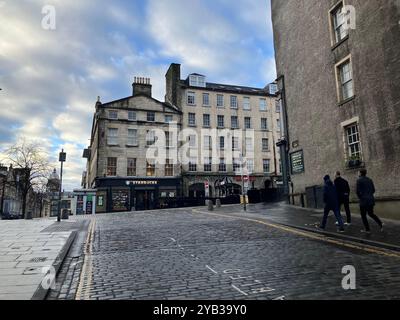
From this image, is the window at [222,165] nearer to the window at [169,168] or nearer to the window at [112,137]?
the window at [169,168]

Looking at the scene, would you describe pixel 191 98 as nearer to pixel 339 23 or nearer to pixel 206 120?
pixel 206 120

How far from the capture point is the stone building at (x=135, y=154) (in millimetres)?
36625

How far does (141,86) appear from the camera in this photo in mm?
41688

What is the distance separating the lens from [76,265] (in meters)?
6.47

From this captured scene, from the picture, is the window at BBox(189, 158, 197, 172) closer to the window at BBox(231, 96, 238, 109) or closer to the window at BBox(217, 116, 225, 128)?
the window at BBox(217, 116, 225, 128)

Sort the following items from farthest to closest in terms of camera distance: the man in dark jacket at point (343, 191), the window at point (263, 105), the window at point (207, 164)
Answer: the window at point (263, 105) < the window at point (207, 164) < the man in dark jacket at point (343, 191)

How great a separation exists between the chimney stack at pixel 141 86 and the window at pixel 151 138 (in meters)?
5.57

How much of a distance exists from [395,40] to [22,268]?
14743 millimetres

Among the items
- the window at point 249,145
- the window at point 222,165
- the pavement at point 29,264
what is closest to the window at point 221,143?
the window at point 222,165

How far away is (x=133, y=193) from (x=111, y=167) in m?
4.16

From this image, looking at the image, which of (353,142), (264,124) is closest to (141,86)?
(264,124)

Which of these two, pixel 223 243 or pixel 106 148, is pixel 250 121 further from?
pixel 223 243

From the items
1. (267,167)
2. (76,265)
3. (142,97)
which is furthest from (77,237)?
(267,167)

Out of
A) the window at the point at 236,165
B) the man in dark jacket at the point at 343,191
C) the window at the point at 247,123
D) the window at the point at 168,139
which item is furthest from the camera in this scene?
the window at the point at 247,123
